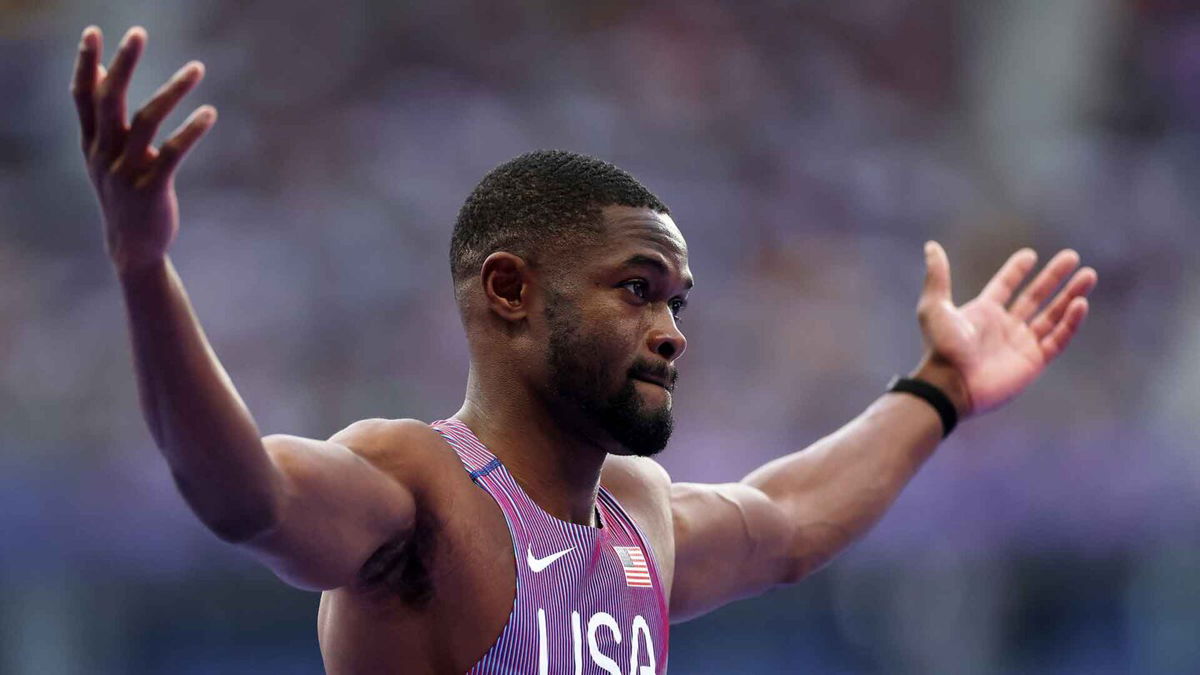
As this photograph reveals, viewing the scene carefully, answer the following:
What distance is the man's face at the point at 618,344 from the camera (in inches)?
116

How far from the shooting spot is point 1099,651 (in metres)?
7.25

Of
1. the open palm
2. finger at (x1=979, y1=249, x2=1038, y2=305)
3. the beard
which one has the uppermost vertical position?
finger at (x1=979, y1=249, x2=1038, y2=305)

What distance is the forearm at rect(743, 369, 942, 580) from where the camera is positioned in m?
3.79

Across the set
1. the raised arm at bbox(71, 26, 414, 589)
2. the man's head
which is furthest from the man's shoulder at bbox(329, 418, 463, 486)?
the man's head

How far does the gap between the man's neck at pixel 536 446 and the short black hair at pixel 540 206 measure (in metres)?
0.32

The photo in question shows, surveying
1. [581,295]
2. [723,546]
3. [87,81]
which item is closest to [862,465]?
[723,546]

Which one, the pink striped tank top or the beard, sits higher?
the beard

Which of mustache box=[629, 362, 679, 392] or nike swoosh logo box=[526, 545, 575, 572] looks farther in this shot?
mustache box=[629, 362, 679, 392]

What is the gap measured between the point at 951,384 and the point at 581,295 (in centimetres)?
156

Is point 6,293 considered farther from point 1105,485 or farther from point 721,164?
point 1105,485

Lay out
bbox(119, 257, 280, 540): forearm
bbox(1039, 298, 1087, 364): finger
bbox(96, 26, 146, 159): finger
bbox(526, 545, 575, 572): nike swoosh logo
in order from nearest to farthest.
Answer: bbox(96, 26, 146, 159): finger < bbox(119, 257, 280, 540): forearm < bbox(526, 545, 575, 572): nike swoosh logo < bbox(1039, 298, 1087, 364): finger

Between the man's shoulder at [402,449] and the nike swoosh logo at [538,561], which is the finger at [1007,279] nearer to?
the nike swoosh logo at [538,561]

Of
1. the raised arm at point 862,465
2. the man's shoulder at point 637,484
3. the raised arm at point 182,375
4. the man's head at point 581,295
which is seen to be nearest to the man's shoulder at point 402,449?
the raised arm at point 182,375

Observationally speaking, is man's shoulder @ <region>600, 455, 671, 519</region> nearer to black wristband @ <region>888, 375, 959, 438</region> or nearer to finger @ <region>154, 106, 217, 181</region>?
black wristband @ <region>888, 375, 959, 438</region>
